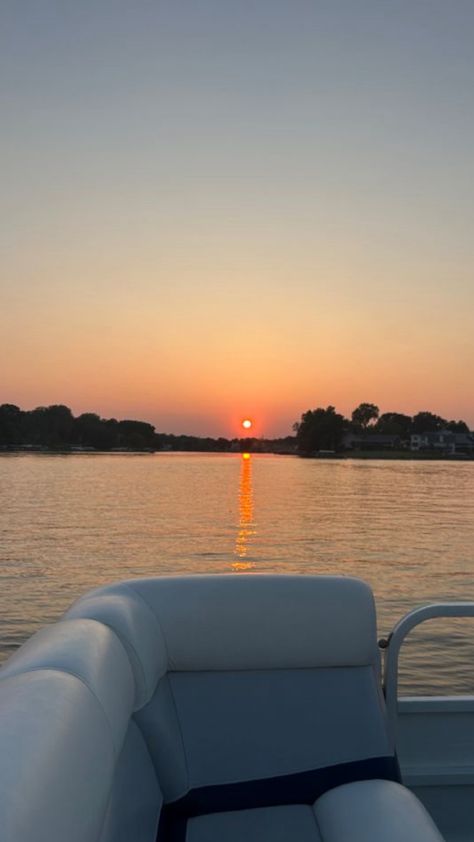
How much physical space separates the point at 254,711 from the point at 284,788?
0.25 metres

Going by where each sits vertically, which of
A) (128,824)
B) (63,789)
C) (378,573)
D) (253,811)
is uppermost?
(63,789)

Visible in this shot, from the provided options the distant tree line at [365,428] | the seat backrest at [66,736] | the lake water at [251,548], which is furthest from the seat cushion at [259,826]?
the distant tree line at [365,428]

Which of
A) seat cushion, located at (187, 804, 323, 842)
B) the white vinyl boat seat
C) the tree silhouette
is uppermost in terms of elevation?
the tree silhouette

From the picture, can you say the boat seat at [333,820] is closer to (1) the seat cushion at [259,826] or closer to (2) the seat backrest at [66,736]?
(1) the seat cushion at [259,826]

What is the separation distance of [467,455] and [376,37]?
519 feet

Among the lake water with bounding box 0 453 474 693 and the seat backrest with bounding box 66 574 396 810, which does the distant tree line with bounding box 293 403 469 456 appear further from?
the seat backrest with bounding box 66 574 396 810

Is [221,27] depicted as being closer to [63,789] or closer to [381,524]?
[63,789]

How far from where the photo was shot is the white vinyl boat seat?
2231 mm

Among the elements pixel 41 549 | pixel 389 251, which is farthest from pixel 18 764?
pixel 389 251

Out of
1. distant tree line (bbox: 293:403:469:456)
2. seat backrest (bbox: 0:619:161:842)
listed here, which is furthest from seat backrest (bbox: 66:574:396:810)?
distant tree line (bbox: 293:403:469:456)

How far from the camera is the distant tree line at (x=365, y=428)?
162625 millimetres

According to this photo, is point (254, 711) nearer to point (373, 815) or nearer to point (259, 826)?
point (259, 826)

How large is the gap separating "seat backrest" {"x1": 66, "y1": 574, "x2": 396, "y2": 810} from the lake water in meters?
7.42

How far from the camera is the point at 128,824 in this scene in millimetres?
1976
